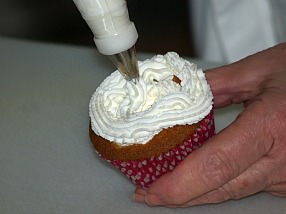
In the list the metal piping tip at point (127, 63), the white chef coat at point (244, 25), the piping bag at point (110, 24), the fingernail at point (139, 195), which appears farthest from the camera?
the white chef coat at point (244, 25)

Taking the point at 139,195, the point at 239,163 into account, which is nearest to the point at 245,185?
the point at 239,163

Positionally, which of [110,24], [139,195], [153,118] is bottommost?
[139,195]

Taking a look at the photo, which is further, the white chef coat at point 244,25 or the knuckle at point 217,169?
the white chef coat at point 244,25

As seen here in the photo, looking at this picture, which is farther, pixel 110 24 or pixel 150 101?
pixel 150 101

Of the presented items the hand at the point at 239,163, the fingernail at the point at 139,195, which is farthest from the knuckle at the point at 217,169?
the fingernail at the point at 139,195

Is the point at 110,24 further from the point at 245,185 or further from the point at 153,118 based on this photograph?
the point at 245,185

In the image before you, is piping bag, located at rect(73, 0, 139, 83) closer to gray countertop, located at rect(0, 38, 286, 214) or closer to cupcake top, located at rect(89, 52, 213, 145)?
cupcake top, located at rect(89, 52, 213, 145)

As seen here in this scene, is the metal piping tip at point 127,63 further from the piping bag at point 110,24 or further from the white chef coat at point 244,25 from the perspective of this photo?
the white chef coat at point 244,25

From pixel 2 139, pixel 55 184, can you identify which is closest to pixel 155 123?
pixel 55 184
